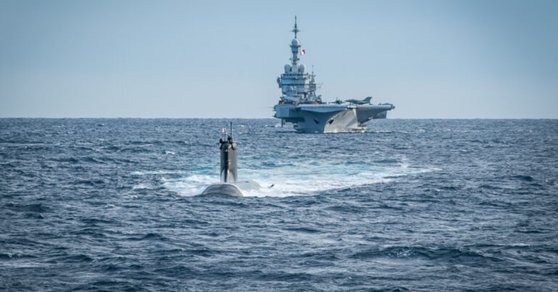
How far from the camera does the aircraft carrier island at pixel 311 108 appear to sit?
135 metres

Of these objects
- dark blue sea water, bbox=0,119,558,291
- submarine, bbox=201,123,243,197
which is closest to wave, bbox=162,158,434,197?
dark blue sea water, bbox=0,119,558,291

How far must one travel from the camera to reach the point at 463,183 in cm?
5228

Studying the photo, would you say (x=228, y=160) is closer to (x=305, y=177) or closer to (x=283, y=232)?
(x=305, y=177)

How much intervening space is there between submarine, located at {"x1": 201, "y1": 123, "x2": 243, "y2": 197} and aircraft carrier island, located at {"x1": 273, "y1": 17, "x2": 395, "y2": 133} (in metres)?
85.6

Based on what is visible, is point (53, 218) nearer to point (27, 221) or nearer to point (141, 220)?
point (27, 221)

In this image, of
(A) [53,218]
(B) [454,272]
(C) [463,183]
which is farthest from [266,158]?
(B) [454,272]

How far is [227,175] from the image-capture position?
150ft

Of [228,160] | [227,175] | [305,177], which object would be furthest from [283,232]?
[305,177]

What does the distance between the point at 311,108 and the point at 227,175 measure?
86999mm

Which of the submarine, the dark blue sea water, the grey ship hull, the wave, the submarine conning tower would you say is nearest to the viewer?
the dark blue sea water

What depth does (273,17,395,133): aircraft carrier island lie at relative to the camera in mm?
134625

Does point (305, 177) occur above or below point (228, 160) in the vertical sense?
below

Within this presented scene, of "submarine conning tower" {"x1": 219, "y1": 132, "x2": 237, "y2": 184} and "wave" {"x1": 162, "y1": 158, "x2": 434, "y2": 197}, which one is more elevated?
"submarine conning tower" {"x1": 219, "y1": 132, "x2": 237, "y2": 184}

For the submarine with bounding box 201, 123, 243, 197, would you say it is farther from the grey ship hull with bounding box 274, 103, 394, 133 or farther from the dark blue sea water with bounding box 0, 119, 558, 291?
the grey ship hull with bounding box 274, 103, 394, 133
